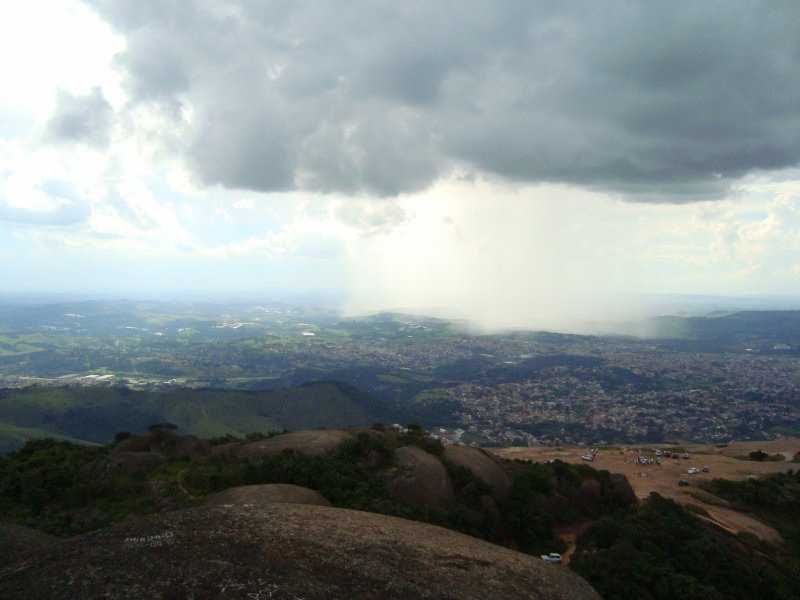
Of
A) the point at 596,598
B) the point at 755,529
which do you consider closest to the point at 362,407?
the point at 755,529

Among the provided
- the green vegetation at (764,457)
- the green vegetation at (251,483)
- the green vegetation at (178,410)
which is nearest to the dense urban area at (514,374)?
the green vegetation at (178,410)

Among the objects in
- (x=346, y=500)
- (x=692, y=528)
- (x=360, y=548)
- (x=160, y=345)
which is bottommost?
(x=160, y=345)

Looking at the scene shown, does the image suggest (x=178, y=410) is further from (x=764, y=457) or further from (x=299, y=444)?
(x=764, y=457)

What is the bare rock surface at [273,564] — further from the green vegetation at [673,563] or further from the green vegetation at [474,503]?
the green vegetation at [474,503]

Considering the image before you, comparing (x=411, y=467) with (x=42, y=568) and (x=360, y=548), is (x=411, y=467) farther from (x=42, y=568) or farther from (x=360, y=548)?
(x=42, y=568)

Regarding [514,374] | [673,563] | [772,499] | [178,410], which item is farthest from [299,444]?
[514,374]
